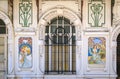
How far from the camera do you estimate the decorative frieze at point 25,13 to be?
14062mm

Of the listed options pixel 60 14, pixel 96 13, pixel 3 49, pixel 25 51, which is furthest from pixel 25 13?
pixel 96 13

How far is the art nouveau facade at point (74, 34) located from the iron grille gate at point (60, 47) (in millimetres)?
187

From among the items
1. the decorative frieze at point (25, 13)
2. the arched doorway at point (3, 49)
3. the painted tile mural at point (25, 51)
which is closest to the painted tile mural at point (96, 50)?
the painted tile mural at point (25, 51)

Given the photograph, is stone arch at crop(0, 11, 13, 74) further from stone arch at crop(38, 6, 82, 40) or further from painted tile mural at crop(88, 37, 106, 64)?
painted tile mural at crop(88, 37, 106, 64)

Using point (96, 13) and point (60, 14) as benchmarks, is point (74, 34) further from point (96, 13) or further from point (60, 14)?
point (96, 13)

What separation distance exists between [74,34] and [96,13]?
1397 mm

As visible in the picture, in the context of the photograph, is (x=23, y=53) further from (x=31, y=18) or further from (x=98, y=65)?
(x=98, y=65)

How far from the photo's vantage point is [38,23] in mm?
14039

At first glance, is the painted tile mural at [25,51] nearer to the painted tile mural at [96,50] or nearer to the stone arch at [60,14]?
the stone arch at [60,14]

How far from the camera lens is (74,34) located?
14.2 m

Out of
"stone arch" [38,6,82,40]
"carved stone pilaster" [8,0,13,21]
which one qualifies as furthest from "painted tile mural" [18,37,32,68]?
"carved stone pilaster" [8,0,13,21]

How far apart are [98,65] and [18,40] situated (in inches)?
152

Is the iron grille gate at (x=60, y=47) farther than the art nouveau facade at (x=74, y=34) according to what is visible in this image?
Yes

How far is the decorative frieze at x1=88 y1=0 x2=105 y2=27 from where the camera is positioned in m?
14.0
